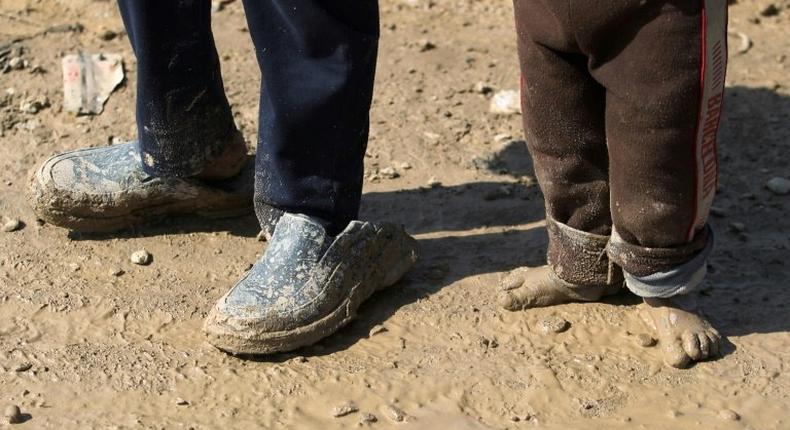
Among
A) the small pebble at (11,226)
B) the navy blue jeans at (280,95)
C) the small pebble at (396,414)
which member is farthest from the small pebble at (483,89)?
the small pebble at (396,414)

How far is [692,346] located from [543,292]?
1.22ft

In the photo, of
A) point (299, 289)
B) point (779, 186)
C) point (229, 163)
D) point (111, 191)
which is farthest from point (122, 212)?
point (779, 186)

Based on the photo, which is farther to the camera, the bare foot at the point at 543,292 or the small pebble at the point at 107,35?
the small pebble at the point at 107,35

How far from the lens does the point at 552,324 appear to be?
2.51 m

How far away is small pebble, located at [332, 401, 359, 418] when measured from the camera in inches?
88.4

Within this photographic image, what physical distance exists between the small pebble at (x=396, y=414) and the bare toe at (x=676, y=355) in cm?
59

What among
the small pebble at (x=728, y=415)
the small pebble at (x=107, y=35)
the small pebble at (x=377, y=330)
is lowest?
the small pebble at (x=728, y=415)

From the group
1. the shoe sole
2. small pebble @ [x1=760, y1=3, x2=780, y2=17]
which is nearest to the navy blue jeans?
the shoe sole

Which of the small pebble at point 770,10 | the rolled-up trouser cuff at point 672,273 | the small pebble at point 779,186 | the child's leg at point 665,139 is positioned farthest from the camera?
the small pebble at point 770,10

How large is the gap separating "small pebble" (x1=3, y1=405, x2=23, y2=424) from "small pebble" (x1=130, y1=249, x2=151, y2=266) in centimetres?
63

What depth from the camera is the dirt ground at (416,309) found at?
228 cm

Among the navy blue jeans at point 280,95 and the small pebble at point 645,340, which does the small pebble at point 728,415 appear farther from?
the navy blue jeans at point 280,95

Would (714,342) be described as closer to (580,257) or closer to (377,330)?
(580,257)

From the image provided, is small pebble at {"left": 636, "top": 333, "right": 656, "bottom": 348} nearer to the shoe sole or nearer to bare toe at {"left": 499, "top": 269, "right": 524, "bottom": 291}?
bare toe at {"left": 499, "top": 269, "right": 524, "bottom": 291}
